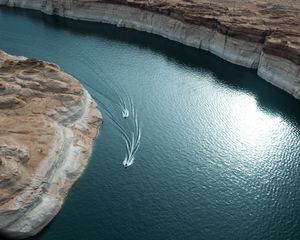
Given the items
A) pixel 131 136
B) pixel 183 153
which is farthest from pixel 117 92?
pixel 183 153

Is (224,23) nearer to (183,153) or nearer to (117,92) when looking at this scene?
(117,92)

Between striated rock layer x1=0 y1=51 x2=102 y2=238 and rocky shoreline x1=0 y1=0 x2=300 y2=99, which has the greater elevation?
rocky shoreline x1=0 y1=0 x2=300 y2=99

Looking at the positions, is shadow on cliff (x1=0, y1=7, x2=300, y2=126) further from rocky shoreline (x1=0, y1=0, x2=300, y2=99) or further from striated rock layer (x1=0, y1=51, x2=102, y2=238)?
striated rock layer (x1=0, y1=51, x2=102, y2=238)

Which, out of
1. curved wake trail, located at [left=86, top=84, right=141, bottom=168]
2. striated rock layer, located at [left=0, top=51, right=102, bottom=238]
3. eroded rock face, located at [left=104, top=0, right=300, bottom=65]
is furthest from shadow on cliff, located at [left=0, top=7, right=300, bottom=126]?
striated rock layer, located at [left=0, top=51, right=102, bottom=238]

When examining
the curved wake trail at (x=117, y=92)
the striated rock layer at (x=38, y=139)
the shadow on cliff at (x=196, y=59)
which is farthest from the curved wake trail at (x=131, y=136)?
the shadow on cliff at (x=196, y=59)

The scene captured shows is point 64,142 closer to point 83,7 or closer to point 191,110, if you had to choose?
point 191,110

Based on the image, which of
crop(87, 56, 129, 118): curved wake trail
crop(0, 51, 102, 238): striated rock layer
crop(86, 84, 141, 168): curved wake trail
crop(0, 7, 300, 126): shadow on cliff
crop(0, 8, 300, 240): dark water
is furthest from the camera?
crop(0, 7, 300, 126): shadow on cliff

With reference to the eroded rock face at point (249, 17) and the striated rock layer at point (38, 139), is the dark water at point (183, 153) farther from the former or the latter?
the eroded rock face at point (249, 17)
